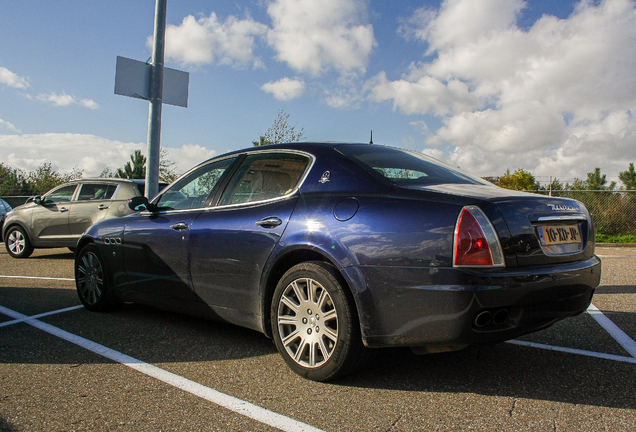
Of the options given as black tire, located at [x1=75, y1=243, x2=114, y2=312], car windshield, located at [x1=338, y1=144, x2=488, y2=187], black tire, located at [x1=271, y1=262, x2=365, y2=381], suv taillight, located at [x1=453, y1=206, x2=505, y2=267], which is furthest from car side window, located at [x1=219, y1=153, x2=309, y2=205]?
black tire, located at [x1=75, y1=243, x2=114, y2=312]

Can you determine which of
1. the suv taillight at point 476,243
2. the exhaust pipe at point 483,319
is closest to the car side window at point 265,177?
the suv taillight at point 476,243

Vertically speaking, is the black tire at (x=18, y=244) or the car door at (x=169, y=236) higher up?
the car door at (x=169, y=236)

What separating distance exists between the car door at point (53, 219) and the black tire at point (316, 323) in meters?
7.82

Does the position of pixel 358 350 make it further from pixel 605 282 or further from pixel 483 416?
pixel 605 282

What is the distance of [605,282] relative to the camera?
Result: 6.98 meters

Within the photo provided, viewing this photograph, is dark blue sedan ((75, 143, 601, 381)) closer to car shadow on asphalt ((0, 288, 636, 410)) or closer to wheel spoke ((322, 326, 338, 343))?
wheel spoke ((322, 326, 338, 343))

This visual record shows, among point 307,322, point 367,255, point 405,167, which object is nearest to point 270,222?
point 307,322

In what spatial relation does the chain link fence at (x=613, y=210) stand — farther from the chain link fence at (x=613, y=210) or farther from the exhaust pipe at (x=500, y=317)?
the exhaust pipe at (x=500, y=317)

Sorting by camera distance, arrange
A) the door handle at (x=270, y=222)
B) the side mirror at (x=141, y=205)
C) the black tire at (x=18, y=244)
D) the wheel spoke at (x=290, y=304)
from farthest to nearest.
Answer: the black tire at (x=18, y=244) < the side mirror at (x=141, y=205) < the door handle at (x=270, y=222) < the wheel spoke at (x=290, y=304)

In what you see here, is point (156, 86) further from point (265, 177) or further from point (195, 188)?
point (265, 177)

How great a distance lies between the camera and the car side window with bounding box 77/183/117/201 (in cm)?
952

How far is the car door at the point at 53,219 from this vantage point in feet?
32.3

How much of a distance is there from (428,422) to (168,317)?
3.13m

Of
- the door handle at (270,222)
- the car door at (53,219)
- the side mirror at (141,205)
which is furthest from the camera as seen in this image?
the car door at (53,219)
